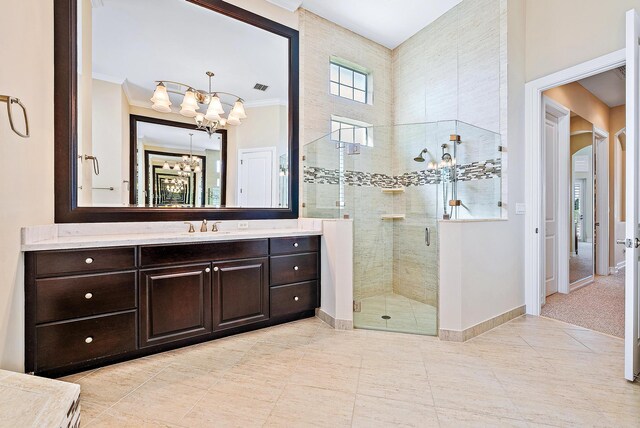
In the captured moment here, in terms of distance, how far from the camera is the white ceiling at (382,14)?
3.15 metres

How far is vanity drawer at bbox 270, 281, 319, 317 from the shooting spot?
8.63 ft

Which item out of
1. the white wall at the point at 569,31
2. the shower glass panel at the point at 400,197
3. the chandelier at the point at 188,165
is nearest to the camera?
the white wall at the point at 569,31

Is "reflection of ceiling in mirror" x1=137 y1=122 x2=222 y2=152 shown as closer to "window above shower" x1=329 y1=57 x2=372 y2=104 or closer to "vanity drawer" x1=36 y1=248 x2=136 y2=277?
"vanity drawer" x1=36 y1=248 x2=136 y2=277

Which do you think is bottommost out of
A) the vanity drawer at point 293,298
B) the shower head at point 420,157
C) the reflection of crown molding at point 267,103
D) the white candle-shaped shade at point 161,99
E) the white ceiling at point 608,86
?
the vanity drawer at point 293,298

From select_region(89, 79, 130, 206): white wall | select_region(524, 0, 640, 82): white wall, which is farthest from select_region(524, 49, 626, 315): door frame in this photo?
select_region(89, 79, 130, 206): white wall

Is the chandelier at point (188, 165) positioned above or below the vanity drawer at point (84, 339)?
above

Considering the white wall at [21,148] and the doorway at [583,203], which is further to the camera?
the doorway at [583,203]

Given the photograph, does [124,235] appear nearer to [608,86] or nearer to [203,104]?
[203,104]

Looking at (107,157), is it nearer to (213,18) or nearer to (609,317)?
(213,18)

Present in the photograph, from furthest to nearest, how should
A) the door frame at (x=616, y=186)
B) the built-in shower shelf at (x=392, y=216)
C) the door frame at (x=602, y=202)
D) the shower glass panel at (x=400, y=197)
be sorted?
the door frame at (x=616, y=186)
the door frame at (x=602, y=202)
the built-in shower shelf at (x=392, y=216)
the shower glass panel at (x=400, y=197)

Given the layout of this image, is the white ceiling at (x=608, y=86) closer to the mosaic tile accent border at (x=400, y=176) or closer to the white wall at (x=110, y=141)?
the mosaic tile accent border at (x=400, y=176)

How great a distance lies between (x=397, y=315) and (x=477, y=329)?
72 centimetres

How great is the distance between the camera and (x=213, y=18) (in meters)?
2.70

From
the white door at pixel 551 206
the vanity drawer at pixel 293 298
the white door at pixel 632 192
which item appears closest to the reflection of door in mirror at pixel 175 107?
the vanity drawer at pixel 293 298
